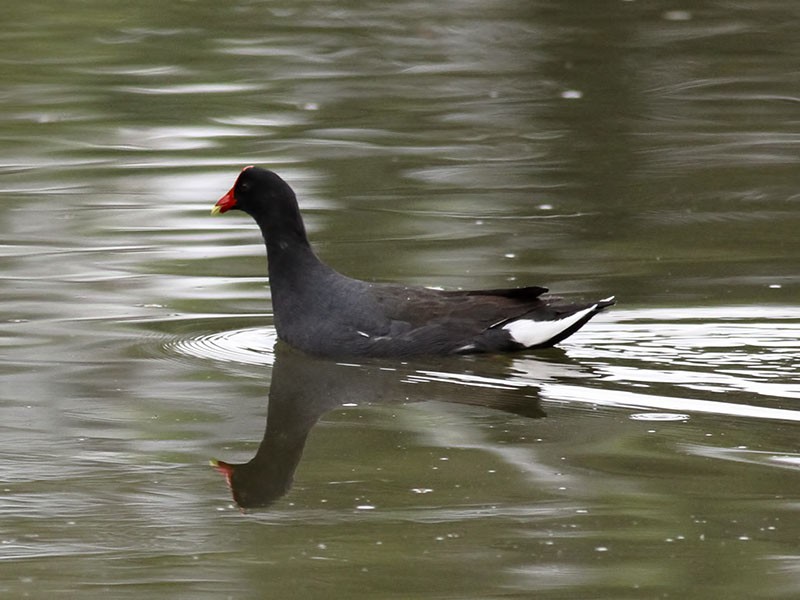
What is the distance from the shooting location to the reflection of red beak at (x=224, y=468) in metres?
5.70

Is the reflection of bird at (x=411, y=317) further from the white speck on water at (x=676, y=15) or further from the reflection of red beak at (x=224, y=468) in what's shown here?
the white speck on water at (x=676, y=15)

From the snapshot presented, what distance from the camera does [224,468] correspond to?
5781mm

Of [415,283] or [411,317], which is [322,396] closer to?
[411,317]

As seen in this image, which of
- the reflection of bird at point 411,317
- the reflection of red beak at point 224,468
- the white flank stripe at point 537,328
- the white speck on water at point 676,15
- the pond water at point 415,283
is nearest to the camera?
the pond water at point 415,283

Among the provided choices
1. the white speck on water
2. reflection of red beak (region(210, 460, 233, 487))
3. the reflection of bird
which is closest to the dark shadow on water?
reflection of red beak (region(210, 460, 233, 487))

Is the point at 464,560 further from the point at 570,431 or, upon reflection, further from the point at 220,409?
the point at 220,409

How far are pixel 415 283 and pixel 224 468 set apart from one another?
2737 millimetres

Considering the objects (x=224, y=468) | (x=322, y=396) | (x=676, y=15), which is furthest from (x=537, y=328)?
(x=676, y=15)

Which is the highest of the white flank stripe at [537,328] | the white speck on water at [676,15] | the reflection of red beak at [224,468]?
the reflection of red beak at [224,468]

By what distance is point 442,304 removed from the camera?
7320mm

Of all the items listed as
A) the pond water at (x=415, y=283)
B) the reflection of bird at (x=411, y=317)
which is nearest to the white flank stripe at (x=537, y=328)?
the reflection of bird at (x=411, y=317)

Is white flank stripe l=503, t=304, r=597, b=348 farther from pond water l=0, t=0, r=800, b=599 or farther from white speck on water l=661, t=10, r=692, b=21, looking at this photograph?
white speck on water l=661, t=10, r=692, b=21

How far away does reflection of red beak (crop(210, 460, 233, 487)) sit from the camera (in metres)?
5.70

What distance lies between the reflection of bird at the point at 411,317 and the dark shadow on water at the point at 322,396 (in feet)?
0.34
